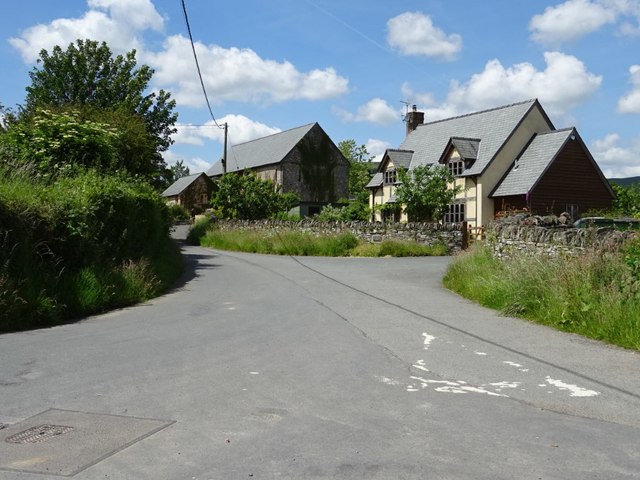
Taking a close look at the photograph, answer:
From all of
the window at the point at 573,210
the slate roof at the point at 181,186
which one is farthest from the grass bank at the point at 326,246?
the slate roof at the point at 181,186

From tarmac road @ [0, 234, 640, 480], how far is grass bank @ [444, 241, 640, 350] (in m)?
0.43

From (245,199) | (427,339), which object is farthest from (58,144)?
(245,199)

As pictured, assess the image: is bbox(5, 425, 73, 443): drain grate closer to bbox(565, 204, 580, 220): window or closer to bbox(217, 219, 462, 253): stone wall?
bbox(217, 219, 462, 253): stone wall

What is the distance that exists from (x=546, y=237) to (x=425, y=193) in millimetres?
23396

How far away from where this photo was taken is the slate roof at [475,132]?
39.4m

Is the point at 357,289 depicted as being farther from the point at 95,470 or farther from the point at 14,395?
the point at 95,470

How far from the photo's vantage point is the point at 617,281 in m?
10.4

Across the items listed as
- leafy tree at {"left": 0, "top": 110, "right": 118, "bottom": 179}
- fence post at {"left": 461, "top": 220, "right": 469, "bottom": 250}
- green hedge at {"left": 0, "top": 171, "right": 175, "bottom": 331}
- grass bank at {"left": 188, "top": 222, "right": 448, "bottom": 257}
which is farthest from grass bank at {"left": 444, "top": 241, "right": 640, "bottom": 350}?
fence post at {"left": 461, "top": 220, "right": 469, "bottom": 250}

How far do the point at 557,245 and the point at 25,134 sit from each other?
615 inches

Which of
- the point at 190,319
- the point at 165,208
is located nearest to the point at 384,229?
the point at 165,208

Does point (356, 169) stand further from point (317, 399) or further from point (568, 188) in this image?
point (317, 399)

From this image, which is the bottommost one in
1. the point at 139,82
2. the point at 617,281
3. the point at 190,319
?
the point at 190,319

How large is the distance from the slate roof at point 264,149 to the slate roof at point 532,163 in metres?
25.0

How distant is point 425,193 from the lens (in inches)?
1470
